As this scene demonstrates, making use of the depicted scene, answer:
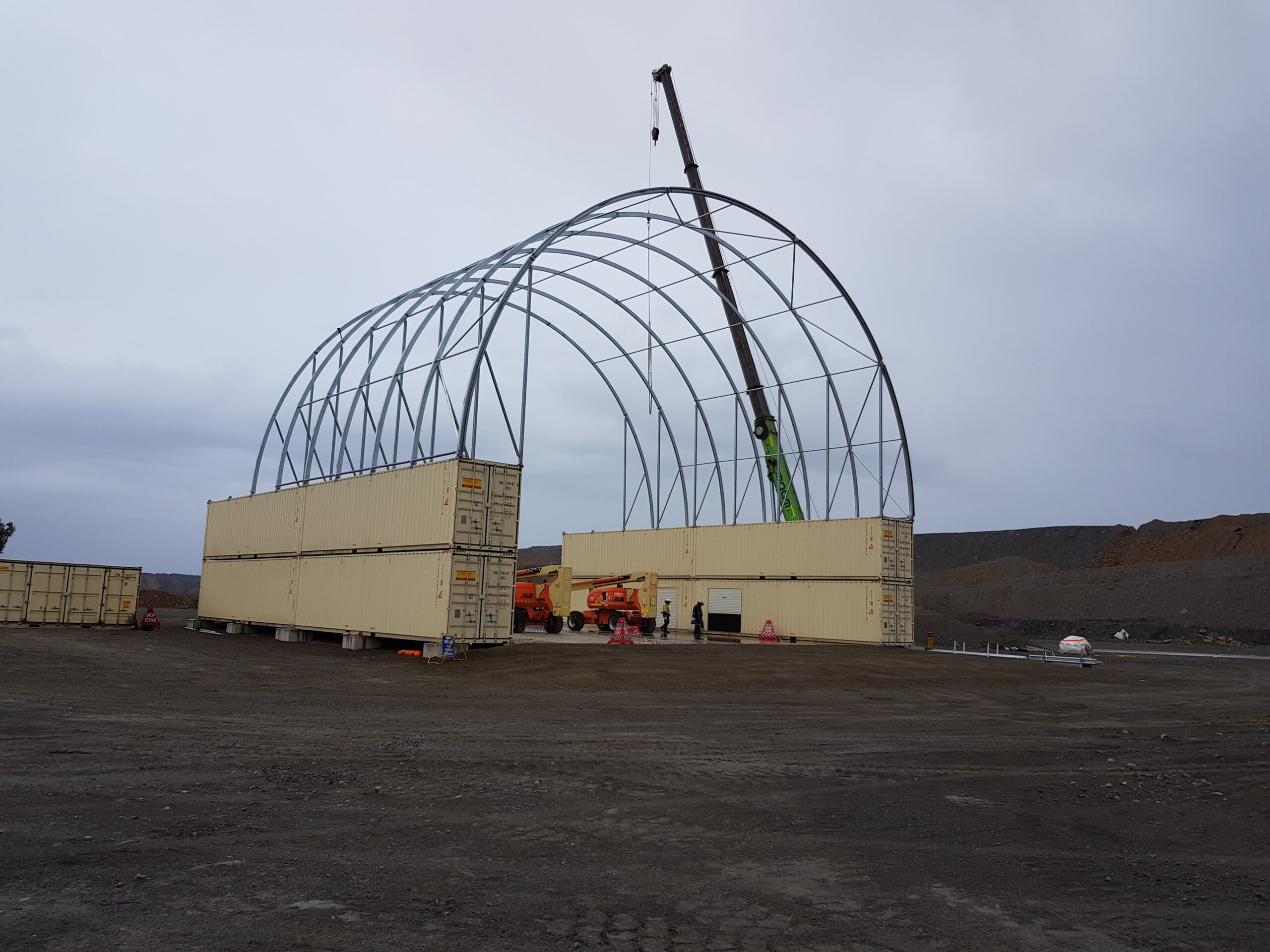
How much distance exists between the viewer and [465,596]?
22203 mm

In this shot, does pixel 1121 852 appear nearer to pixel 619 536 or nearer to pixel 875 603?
pixel 875 603

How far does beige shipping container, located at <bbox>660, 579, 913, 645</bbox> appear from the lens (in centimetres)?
2911

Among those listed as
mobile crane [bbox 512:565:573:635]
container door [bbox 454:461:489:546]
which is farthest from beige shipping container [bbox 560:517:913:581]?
container door [bbox 454:461:489:546]

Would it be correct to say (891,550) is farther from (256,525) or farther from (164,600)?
(164,600)

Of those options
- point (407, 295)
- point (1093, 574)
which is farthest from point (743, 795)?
point (1093, 574)

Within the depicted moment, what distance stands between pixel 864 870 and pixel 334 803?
4049 mm

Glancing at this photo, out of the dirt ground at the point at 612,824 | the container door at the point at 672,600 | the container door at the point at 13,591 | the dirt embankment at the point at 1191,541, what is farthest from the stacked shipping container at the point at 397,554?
the dirt embankment at the point at 1191,541

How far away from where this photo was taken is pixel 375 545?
25109 millimetres

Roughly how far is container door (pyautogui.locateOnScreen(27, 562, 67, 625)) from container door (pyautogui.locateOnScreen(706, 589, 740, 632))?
22845mm

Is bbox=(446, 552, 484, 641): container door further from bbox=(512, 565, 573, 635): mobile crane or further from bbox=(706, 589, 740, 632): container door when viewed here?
bbox=(706, 589, 740, 632): container door

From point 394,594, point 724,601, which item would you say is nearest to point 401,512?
point 394,594

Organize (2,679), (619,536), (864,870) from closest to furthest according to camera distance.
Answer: (864,870), (2,679), (619,536)

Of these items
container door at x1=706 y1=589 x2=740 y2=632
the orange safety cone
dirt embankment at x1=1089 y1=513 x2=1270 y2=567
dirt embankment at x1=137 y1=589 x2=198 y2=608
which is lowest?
dirt embankment at x1=137 y1=589 x2=198 y2=608

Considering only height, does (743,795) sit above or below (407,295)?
below
